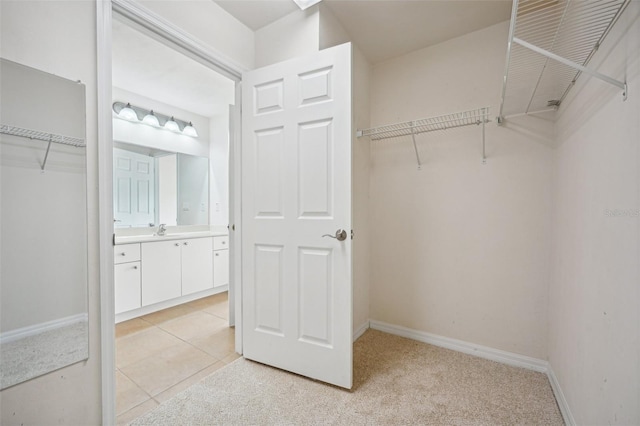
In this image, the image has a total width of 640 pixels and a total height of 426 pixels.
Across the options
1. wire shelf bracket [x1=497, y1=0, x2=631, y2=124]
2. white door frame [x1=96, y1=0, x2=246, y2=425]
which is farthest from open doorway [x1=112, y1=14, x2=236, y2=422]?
wire shelf bracket [x1=497, y1=0, x2=631, y2=124]

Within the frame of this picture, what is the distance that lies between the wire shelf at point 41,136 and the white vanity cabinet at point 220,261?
98.5 inches

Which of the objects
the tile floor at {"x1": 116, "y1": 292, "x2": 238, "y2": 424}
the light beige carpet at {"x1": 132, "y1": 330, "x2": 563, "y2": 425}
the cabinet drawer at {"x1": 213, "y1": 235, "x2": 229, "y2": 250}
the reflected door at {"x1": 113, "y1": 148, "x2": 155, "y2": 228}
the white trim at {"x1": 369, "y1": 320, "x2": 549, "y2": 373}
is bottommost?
the tile floor at {"x1": 116, "y1": 292, "x2": 238, "y2": 424}

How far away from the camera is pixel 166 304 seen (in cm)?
320

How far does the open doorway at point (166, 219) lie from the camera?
2098 mm

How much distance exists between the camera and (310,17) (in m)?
1.90

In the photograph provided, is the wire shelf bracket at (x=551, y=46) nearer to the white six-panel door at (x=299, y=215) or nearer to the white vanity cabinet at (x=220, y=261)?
the white six-panel door at (x=299, y=215)

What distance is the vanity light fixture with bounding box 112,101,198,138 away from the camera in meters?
3.19

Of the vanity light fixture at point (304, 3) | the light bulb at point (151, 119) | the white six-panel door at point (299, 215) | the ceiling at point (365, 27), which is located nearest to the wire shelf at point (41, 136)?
the white six-panel door at point (299, 215)

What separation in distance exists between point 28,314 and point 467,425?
2.13 m

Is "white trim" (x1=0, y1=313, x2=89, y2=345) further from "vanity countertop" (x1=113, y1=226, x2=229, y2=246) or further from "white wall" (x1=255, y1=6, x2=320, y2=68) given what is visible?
"white wall" (x1=255, y1=6, x2=320, y2=68)

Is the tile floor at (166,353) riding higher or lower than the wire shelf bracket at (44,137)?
lower

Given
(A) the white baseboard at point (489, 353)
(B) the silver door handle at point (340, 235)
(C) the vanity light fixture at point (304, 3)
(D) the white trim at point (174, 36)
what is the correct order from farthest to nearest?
(C) the vanity light fixture at point (304, 3)
(B) the silver door handle at point (340, 235)
(A) the white baseboard at point (489, 353)
(D) the white trim at point (174, 36)

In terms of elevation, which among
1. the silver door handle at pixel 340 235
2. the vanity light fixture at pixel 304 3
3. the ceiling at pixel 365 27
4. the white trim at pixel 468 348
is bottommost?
the white trim at pixel 468 348

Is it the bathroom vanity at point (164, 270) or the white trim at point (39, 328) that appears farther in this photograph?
the bathroom vanity at point (164, 270)
